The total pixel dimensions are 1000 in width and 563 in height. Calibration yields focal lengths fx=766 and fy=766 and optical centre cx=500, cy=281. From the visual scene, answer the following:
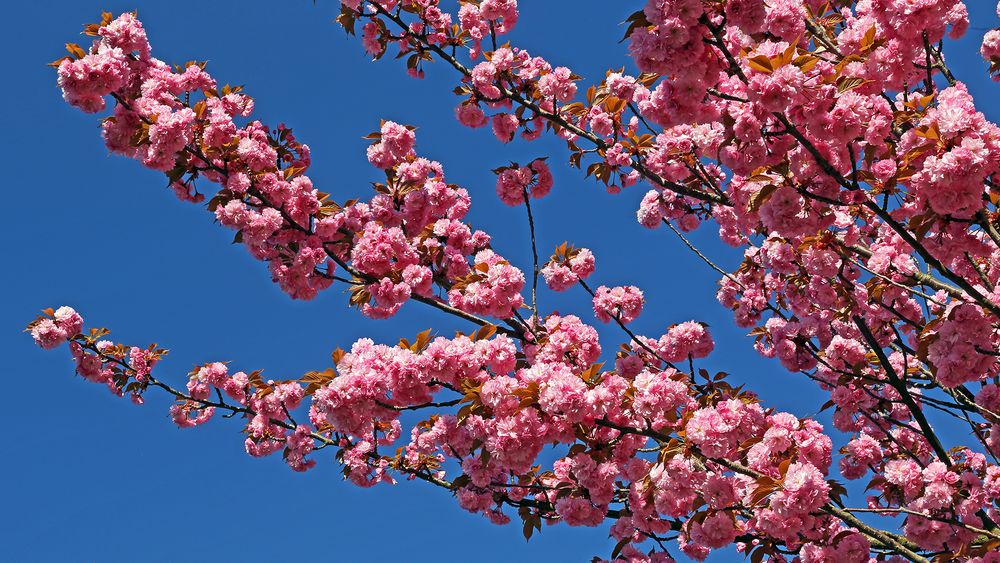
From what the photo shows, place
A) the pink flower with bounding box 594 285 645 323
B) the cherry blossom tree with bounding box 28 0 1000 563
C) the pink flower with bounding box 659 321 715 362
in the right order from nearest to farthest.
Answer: the cherry blossom tree with bounding box 28 0 1000 563, the pink flower with bounding box 659 321 715 362, the pink flower with bounding box 594 285 645 323

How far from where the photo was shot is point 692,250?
684 centimetres

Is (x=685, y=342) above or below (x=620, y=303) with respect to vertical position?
below

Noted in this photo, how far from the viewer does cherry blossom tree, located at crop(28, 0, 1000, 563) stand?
12.3 ft

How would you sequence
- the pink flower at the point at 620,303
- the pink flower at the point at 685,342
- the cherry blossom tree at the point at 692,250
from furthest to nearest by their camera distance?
the pink flower at the point at 620,303
the pink flower at the point at 685,342
the cherry blossom tree at the point at 692,250

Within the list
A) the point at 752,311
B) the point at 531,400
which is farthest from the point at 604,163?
the point at 531,400

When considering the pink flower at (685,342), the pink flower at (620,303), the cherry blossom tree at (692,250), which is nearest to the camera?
the cherry blossom tree at (692,250)

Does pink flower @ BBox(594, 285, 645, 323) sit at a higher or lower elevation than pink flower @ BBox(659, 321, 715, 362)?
higher

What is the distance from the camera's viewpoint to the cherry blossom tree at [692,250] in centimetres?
374

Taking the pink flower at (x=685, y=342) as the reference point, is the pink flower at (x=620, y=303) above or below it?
above

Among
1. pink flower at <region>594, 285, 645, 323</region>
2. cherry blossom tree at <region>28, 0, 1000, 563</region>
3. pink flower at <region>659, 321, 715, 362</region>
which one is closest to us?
cherry blossom tree at <region>28, 0, 1000, 563</region>

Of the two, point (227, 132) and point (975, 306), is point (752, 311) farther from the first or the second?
point (227, 132)

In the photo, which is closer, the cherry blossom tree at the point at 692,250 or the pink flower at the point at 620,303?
the cherry blossom tree at the point at 692,250

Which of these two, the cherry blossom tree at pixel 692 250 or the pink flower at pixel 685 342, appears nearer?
the cherry blossom tree at pixel 692 250

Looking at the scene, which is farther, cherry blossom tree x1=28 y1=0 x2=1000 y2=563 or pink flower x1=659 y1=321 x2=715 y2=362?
pink flower x1=659 y1=321 x2=715 y2=362
